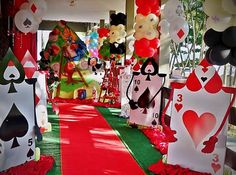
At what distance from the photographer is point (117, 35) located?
27.1 ft

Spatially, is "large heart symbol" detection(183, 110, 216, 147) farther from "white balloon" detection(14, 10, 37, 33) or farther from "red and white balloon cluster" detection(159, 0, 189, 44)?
"white balloon" detection(14, 10, 37, 33)

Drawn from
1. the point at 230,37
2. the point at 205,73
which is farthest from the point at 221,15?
the point at 205,73

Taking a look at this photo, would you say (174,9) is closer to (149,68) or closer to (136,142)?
(149,68)

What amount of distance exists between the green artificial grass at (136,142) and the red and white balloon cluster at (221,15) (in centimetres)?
177

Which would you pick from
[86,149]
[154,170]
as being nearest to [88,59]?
[86,149]

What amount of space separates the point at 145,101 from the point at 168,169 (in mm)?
2232

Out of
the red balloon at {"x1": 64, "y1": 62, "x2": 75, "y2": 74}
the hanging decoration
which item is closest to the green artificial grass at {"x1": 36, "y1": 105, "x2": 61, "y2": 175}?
the hanging decoration

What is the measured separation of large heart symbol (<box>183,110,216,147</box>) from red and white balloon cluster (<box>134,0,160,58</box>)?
2704mm

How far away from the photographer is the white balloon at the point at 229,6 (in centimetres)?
294

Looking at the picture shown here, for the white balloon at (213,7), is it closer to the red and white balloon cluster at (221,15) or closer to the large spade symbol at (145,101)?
the red and white balloon cluster at (221,15)

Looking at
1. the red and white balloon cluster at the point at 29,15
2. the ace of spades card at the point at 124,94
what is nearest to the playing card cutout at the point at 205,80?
the red and white balloon cluster at the point at 29,15

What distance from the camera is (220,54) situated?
2904 millimetres

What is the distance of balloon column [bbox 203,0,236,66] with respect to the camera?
2.88 m

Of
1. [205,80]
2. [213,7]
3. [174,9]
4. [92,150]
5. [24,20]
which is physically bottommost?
[92,150]
